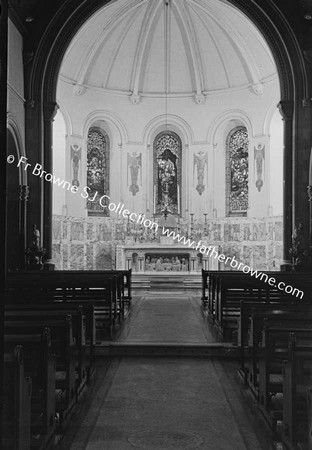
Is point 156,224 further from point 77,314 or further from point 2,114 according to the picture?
point 2,114

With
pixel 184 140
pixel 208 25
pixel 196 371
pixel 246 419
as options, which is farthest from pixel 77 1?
pixel 246 419

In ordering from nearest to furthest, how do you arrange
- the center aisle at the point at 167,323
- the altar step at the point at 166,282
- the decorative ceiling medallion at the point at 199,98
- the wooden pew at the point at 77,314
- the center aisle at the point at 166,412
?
the center aisle at the point at 166,412, the wooden pew at the point at 77,314, the center aisle at the point at 167,323, the altar step at the point at 166,282, the decorative ceiling medallion at the point at 199,98

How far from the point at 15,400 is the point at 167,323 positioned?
6.82 meters

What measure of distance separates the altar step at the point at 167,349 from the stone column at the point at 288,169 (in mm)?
10192

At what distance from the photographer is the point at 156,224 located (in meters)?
23.7

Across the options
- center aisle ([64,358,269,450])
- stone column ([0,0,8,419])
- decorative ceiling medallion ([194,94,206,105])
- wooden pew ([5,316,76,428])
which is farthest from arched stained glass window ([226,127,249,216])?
stone column ([0,0,8,419])

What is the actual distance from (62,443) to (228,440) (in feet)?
4.28

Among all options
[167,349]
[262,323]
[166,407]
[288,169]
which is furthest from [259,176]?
[166,407]

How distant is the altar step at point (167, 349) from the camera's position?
26.3 feet

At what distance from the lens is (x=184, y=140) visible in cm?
2498

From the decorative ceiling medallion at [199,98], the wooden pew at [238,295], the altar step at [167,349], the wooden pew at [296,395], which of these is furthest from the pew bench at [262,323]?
the decorative ceiling medallion at [199,98]

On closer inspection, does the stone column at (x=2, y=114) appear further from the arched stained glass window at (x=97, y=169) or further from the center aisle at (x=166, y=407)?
the arched stained glass window at (x=97, y=169)

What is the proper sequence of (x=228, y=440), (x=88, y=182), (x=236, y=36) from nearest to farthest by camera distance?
(x=228, y=440) < (x=236, y=36) < (x=88, y=182)

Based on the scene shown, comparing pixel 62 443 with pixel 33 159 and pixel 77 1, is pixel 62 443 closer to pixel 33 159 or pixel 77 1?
pixel 33 159
